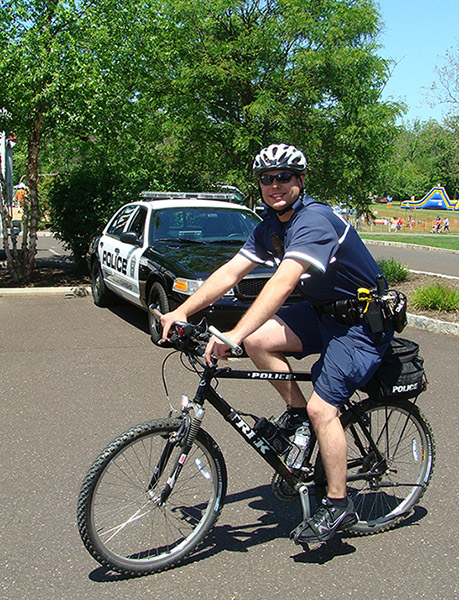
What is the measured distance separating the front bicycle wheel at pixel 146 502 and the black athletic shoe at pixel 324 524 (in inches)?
16.8

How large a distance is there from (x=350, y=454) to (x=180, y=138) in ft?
30.7

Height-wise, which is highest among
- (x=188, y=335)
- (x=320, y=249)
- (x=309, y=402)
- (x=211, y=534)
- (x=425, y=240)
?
(x=320, y=249)

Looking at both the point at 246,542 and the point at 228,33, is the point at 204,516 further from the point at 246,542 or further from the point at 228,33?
the point at 228,33

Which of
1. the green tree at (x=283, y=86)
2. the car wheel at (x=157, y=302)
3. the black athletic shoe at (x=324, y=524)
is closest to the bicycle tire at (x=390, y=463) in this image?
the black athletic shoe at (x=324, y=524)

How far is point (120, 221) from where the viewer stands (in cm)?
987

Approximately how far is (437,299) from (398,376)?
6.48 meters

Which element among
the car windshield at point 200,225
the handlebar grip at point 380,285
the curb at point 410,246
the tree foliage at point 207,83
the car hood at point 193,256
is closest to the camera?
the handlebar grip at point 380,285

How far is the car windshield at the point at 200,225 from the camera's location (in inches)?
340

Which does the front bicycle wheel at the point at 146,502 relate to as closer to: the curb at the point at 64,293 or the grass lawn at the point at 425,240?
the curb at the point at 64,293

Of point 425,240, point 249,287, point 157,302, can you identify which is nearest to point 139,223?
point 157,302

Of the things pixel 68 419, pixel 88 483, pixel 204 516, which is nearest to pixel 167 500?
pixel 204 516

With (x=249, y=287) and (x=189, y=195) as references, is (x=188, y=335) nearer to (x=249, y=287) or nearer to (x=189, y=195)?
(x=249, y=287)

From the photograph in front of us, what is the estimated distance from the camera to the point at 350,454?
11.7 feet

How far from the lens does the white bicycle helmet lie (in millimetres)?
3176
